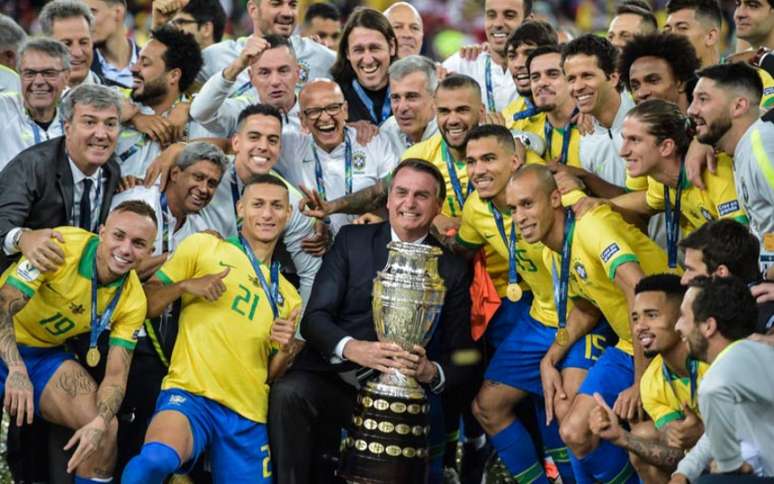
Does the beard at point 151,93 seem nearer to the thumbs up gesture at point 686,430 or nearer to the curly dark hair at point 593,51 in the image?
the curly dark hair at point 593,51

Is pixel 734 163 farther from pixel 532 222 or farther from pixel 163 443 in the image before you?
pixel 163 443

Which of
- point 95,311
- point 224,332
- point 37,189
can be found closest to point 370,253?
point 224,332

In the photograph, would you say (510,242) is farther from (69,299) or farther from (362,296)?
(69,299)

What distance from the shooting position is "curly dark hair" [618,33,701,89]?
7.68m

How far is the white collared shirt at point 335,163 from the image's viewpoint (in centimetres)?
832

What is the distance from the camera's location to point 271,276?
756 cm

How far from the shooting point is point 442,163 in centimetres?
799

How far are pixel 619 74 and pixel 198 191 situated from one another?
7.24 feet

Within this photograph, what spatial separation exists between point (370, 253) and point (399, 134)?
1138 mm

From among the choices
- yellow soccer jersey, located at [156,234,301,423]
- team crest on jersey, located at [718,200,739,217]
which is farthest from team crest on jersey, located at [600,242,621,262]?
yellow soccer jersey, located at [156,234,301,423]

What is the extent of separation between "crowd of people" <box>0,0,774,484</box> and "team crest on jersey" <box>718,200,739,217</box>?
24 mm

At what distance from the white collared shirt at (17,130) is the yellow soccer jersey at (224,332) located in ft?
3.49

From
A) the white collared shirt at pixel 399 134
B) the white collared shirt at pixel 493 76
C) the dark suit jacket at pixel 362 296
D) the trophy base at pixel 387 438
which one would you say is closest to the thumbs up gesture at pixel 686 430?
the trophy base at pixel 387 438

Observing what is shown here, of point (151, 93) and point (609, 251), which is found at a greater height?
point (151, 93)
